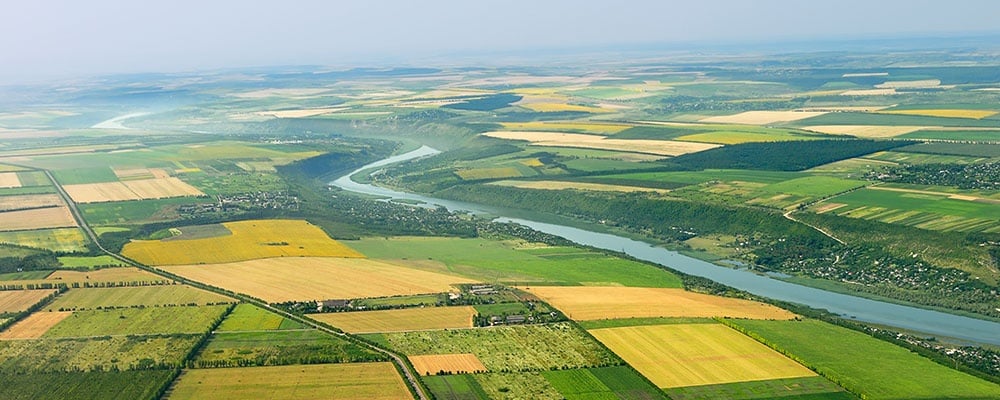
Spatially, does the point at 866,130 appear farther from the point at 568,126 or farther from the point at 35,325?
the point at 35,325

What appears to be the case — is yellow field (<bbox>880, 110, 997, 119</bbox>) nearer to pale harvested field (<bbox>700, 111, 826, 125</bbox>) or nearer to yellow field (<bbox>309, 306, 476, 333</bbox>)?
pale harvested field (<bbox>700, 111, 826, 125</bbox>)

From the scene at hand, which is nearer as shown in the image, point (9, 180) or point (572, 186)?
point (572, 186)

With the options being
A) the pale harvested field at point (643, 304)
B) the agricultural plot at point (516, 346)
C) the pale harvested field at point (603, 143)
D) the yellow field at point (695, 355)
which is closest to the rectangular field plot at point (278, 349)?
the agricultural plot at point (516, 346)

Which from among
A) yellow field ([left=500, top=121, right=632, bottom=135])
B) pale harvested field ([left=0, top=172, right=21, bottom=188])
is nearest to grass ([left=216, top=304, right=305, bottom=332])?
pale harvested field ([left=0, top=172, right=21, bottom=188])

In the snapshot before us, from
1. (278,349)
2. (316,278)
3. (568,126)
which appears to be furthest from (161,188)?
(568,126)

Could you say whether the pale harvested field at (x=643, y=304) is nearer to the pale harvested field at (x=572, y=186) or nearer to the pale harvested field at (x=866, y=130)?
the pale harvested field at (x=572, y=186)

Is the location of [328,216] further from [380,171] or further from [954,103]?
[954,103]
